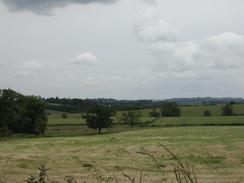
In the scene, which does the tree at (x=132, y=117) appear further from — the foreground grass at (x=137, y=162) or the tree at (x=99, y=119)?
the foreground grass at (x=137, y=162)

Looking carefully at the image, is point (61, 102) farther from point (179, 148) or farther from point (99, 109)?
point (179, 148)

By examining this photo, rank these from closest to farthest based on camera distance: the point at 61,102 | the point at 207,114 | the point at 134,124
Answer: the point at 134,124, the point at 207,114, the point at 61,102

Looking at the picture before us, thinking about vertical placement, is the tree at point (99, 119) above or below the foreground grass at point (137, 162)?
above

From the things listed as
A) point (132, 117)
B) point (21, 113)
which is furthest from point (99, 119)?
point (132, 117)

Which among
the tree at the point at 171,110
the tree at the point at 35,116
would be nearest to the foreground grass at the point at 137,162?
the tree at the point at 35,116

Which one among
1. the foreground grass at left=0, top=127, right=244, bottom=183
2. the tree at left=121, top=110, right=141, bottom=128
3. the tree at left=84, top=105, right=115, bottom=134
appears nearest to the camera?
the foreground grass at left=0, top=127, right=244, bottom=183

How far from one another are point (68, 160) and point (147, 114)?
110 metres

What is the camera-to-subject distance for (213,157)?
32.5 metres

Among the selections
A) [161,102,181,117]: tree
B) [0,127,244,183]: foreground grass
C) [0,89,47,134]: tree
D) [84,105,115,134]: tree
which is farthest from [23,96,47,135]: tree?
[161,102,181,117]: tree

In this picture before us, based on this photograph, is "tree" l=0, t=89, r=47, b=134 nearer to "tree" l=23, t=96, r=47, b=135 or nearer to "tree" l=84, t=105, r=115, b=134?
"tree" l=23, t=96, r=47, b=135

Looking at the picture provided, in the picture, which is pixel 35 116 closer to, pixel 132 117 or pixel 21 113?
pixel 21 113

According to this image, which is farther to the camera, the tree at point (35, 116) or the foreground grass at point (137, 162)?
the tree at point (35, 116)

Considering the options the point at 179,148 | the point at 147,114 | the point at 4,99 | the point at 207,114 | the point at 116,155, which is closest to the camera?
the point at 116,155

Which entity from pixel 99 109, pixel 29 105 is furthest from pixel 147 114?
pixel 29 105
